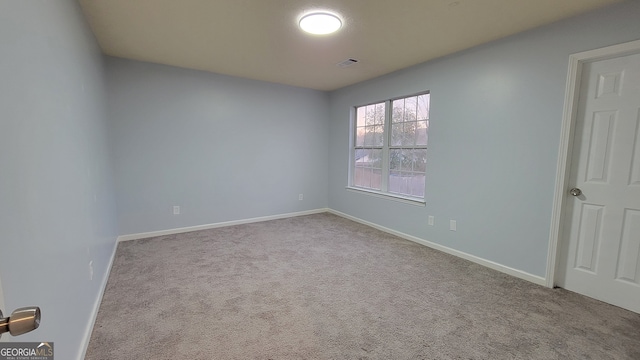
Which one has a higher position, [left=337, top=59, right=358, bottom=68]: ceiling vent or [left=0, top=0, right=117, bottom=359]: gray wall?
[left=337, top=59, right=358, bottom=68]: ceiling vent

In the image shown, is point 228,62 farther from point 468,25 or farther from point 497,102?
point 497,102

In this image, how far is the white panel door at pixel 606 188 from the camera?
2160 millimetres

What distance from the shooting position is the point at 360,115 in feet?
16.0

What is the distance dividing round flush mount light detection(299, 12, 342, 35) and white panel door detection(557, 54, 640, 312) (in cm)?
223

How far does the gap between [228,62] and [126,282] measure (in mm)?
2829

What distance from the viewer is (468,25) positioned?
8.25ft

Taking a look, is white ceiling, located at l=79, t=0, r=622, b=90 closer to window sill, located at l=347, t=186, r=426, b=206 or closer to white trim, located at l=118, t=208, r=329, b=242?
window sill, located at l=347, t=186, r=426, b=206

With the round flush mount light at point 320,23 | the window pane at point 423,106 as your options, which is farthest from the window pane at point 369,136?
the round flush mount light at point 320,23

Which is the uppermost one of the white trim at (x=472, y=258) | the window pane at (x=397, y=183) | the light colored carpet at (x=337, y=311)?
the window pane at (x=397, y=183)

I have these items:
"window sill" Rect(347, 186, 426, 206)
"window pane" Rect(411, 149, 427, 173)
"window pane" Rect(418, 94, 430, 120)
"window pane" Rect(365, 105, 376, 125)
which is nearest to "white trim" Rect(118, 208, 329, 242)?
"window sill" Rect(347, 186, 426, 206)

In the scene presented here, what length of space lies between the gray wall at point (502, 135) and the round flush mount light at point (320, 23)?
63.2 inches

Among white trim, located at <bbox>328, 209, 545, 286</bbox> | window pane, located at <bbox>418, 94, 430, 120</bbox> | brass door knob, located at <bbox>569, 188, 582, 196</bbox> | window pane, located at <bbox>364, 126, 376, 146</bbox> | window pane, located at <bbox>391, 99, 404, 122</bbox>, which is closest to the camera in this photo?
brass door knob, located at <bbox>569, 188, 582, 196</bbox>

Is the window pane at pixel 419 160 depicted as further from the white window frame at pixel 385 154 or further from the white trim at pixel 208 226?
the white trim at pixel 208 226

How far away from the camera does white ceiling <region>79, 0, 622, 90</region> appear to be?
7.21 ft
